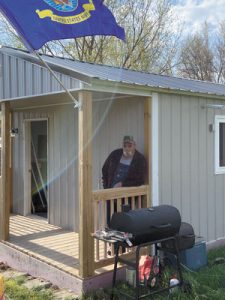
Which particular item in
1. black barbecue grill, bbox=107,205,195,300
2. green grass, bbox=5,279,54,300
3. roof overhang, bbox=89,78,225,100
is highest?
roof overhang, bbox=89,78,225,100

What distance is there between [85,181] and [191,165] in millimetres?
2061

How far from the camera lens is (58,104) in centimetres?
670

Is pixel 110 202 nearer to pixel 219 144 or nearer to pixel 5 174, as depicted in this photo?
pixel 5 174

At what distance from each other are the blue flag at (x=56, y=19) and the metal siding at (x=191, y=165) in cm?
142

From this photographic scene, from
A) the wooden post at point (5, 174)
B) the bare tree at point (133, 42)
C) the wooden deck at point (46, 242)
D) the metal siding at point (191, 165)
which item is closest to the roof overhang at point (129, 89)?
the metal siding at point (191, 165)

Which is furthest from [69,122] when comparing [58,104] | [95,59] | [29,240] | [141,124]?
[95,59]

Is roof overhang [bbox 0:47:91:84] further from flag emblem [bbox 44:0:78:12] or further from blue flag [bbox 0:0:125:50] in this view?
flag emblem [bbox 44:0:78:12]

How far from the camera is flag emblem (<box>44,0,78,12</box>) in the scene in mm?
4113

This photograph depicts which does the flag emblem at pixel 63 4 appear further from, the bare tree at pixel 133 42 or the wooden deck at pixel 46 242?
the bare tree at pixel 133 42

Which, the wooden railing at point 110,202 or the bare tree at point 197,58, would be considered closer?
the wooden railing at point 110,202

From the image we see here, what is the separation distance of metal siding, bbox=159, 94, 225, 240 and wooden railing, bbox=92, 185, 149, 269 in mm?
358

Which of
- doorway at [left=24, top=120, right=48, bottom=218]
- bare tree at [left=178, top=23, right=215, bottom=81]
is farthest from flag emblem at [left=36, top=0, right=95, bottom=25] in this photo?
bare tree at [left=178, top=23, right=215, bottom=81]

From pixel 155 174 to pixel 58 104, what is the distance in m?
2.41

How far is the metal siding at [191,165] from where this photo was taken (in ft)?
17.7
